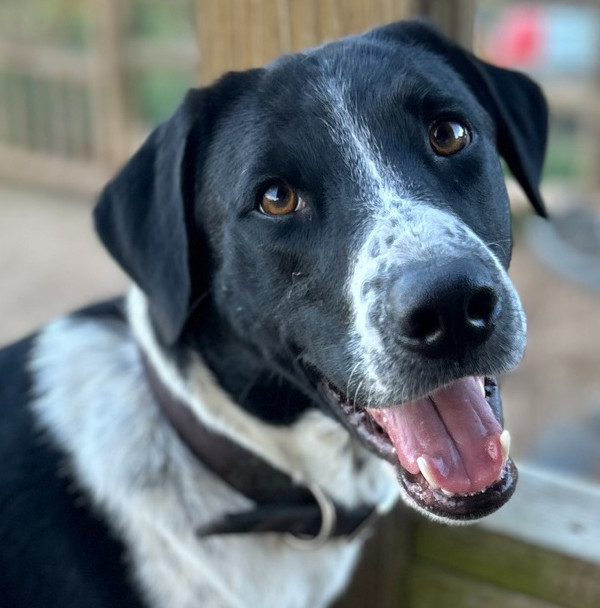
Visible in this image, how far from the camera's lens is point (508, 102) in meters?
1.79

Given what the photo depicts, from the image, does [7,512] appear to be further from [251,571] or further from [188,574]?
[251,571]

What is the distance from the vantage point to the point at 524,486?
1.91 meters

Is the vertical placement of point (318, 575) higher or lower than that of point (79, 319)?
lower

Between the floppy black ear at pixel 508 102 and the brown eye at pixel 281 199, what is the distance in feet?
1.35

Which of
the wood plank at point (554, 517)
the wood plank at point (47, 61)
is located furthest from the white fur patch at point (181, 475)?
the wood plank at point (47, 61)

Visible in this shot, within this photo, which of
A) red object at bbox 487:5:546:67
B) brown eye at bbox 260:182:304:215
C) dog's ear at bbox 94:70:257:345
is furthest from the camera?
red object at bbox 487:5:546:67

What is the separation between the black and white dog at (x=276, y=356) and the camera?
1490 mm

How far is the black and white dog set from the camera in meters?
1.49

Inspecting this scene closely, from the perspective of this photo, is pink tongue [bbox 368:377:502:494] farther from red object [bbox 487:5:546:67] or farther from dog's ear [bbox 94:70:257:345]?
red object [bbox 487:5:546:67]

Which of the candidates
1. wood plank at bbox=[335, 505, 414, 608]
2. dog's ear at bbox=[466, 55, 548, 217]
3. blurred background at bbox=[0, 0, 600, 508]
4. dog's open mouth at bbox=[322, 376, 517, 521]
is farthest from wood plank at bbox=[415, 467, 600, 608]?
blurred background at bbox=[0, 0, 600, 508]

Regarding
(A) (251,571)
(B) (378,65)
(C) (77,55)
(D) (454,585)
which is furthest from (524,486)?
(C) (77,55)

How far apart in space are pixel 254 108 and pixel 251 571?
90 centimetres

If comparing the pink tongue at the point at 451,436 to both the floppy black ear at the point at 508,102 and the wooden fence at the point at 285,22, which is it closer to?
the floppy black ear at the point at 508,102

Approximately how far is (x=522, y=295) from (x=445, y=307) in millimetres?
3926
